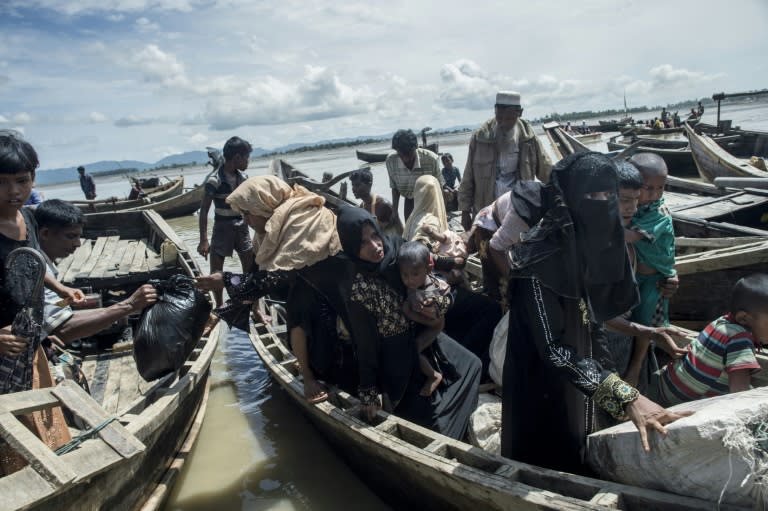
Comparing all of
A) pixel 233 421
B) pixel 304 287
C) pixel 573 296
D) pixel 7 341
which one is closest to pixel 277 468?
pixel 233 421

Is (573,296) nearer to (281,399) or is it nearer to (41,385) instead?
(41,385)

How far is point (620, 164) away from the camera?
2.75m

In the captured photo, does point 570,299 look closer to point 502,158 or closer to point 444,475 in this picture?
point 444,475

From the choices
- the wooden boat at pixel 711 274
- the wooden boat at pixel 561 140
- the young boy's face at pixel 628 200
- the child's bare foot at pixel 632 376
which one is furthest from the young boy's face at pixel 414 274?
the wooden boat at pixel 561 140

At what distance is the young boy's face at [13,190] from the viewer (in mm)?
2211

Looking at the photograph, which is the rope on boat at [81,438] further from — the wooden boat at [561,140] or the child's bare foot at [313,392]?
the wooden boat at [561,140]

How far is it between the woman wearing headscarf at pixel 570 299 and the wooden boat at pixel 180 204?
15.3 m

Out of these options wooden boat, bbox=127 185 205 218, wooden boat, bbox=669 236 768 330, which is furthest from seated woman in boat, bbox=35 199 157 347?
wooden boat, bbox=127 185 205 218

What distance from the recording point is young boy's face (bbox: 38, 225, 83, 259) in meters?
2.78

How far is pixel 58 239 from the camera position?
9.20 ft

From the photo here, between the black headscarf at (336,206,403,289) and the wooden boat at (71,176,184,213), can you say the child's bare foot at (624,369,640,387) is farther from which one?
the wooden boat at (71,176,184,213)

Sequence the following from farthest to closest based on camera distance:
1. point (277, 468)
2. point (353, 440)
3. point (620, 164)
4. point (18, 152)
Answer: point (277, 468)
point (353, 440)
point (620, 164)
point (18, 152)

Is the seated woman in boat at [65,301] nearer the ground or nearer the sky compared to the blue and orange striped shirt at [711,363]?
nearer the sky

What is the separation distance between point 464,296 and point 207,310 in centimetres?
182
